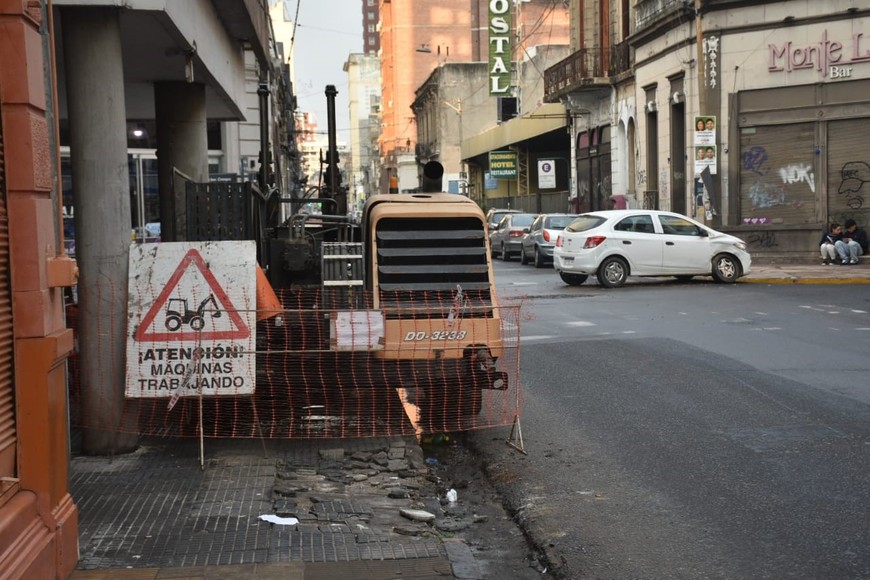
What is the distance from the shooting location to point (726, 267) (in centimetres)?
2402

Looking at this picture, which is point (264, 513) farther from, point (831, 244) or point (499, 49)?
point (499, 49)

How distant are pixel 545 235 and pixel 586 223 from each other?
7331 mm

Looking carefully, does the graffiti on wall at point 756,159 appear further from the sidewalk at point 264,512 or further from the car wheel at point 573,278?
the sidewalk at point 264,512

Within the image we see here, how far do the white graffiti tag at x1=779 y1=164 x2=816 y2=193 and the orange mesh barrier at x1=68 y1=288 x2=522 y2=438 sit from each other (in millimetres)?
23649

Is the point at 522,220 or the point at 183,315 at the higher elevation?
the point at 522,220

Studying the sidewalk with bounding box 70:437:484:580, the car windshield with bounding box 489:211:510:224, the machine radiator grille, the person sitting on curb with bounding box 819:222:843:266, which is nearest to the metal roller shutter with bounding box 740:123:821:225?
the person sitting on curb with bounding box 819:222:843:266

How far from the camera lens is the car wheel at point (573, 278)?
2455 cm

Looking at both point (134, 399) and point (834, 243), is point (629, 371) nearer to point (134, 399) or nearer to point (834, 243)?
point (134, 399)

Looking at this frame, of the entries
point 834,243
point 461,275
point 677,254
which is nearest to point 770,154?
point 834,243

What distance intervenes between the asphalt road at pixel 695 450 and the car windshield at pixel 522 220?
65.5 ft

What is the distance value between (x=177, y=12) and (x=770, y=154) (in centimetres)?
2509

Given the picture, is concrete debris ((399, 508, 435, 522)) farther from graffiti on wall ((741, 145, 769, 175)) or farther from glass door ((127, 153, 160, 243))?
graffiti on wall ((741, 145, 769, 175))

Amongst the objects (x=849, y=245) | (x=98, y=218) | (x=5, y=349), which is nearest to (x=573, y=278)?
(x=849, y=245)

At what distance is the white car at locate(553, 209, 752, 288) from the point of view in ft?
77.5
